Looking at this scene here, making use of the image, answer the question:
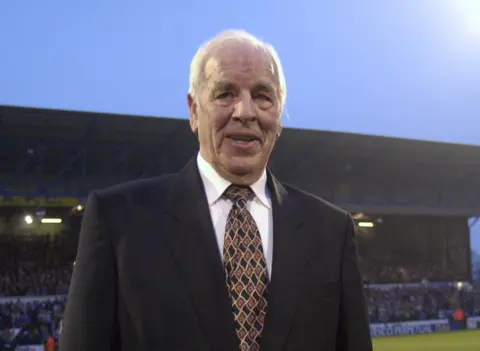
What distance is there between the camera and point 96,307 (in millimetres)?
1969

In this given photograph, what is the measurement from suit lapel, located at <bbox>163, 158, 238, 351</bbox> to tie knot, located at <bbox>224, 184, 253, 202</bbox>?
0.08 m

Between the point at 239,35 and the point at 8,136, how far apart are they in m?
22.5

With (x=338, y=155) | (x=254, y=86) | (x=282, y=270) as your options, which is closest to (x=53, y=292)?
(x=338, y=155)

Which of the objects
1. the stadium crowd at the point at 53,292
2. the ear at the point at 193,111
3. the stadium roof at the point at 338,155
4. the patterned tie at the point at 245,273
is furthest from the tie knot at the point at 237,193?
the stadium roof at the point at 338,155

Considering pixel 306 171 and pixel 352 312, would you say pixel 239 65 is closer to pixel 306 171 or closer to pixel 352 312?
pixel 352 312

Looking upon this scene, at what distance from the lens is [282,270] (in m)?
2.08

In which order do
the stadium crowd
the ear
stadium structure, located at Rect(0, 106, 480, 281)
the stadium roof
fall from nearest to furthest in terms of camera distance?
Result: the ear, the stadium crowd, the stadium roof, stadium structure, located at Rect(0, 106, 480, 281)

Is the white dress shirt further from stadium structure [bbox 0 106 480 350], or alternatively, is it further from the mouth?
stadium structure [bbox 0 106 480 350]

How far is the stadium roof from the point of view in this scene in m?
22.9

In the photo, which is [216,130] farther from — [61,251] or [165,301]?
[61,251]

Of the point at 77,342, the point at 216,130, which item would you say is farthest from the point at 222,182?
the point at 77,342

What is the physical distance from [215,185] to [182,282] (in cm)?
35

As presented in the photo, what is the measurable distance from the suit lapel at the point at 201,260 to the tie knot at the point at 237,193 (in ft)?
0.27

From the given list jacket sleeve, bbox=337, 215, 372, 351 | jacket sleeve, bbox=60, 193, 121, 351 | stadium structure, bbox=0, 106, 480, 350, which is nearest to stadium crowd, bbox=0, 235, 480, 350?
stadium structure, bbox=0, 106, 480, 350
